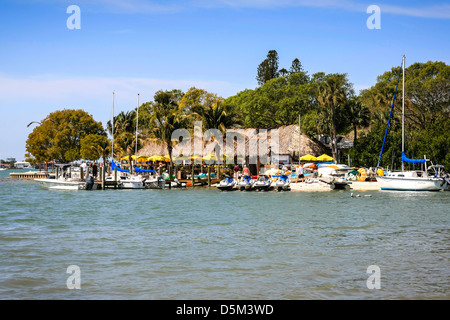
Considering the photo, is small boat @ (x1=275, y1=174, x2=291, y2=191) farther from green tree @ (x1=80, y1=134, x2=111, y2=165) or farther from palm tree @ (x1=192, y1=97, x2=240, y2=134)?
green tree @ (x1=80, y1=134, x2=111, y2=165)

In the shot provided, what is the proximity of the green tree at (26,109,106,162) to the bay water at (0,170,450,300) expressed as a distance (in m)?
62.1

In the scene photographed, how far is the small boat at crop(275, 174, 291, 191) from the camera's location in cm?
4503

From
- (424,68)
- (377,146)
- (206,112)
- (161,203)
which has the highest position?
(424,68)

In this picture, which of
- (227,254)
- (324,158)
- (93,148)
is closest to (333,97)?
(324,158)

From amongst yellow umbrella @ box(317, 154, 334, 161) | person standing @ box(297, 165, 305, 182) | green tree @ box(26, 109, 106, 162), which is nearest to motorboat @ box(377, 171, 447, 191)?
person standing @ box(297, 165, 305, 182)

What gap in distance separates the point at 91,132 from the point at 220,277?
81.2m

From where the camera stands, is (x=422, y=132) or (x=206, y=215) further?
(x=422, y=132)

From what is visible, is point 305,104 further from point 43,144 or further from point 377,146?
point 43,144

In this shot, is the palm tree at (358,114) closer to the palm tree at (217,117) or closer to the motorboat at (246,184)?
the palm tree at (217,117)

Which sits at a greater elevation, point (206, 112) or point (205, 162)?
point (206, 112)

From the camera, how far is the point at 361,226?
2166 centimetres

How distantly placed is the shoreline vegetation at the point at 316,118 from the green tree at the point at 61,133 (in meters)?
0.24

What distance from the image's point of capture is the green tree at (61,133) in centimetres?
8754
